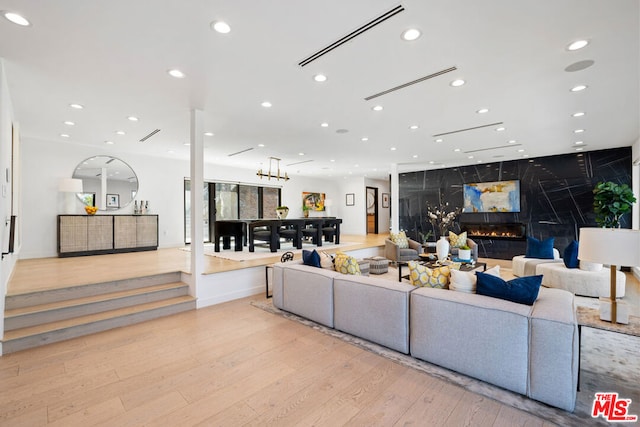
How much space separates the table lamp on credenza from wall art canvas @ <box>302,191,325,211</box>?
1013 cm

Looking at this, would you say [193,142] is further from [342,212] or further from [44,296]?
[342,212]

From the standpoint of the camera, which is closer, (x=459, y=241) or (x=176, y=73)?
(x=176, y=73)

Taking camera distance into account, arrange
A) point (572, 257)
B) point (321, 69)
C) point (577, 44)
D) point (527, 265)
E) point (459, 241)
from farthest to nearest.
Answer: point (459, 241)
point (527, 265)
point (572, 257)
point (321, 69)
point (577, 44)

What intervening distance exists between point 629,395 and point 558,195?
6835mm

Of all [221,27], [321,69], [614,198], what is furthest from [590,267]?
[221,27]

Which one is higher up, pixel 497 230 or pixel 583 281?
pixel 497 230

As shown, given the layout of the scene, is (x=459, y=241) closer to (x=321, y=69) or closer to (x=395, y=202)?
(x=395, y=202)

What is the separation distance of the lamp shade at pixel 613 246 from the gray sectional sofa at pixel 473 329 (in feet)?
1.42

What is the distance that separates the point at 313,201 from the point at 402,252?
6.00 metres

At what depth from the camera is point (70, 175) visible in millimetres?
6586

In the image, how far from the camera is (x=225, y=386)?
2.31 meters

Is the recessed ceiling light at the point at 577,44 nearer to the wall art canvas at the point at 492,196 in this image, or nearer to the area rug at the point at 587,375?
the area rug at the point at 587,375

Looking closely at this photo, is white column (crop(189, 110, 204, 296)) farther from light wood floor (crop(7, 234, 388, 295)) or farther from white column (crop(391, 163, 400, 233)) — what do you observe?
white column (crop(391, 163, 400, 233))

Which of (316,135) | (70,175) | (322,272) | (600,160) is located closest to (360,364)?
(322,272)
